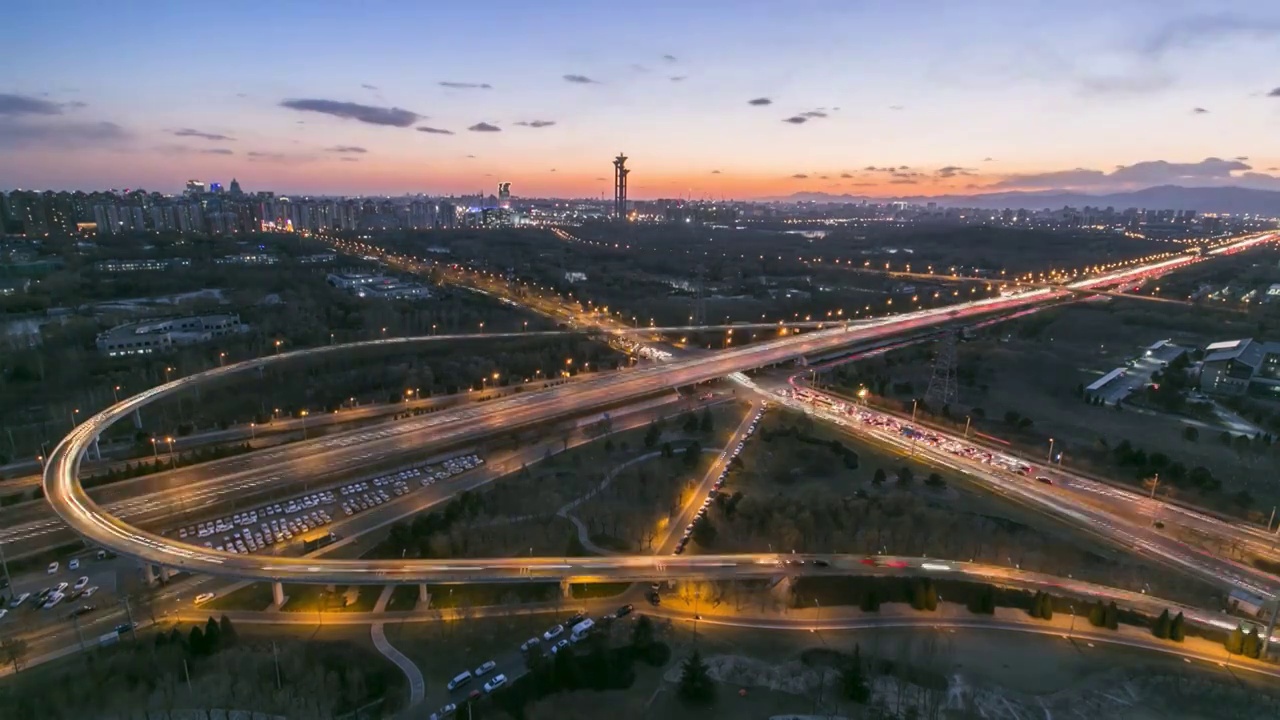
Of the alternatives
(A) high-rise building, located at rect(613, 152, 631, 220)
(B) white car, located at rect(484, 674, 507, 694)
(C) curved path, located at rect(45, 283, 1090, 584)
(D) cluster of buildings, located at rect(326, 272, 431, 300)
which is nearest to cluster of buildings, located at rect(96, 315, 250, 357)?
(C) curved path, located at rect(45, 283, 1090, 584)

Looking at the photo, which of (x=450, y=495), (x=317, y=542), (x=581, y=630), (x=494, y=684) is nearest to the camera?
(x=494, y=684)

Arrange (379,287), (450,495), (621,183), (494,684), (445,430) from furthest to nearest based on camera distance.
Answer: (621,183) < (379,287) < (445,430) < (450,495) < (494,684)

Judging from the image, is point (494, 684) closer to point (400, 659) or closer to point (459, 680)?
point (459, 680)

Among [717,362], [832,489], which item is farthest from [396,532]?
[717,362]

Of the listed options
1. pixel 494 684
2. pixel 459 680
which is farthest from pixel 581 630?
pixel 459 680

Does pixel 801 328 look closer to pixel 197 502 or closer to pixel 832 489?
pixel 832 489

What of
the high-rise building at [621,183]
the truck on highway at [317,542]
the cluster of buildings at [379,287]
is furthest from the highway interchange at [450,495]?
the high-rise building at [621,183]

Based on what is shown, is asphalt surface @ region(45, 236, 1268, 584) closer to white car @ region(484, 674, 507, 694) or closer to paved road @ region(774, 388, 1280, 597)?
white car @ region(484, 674, 507, 694)
